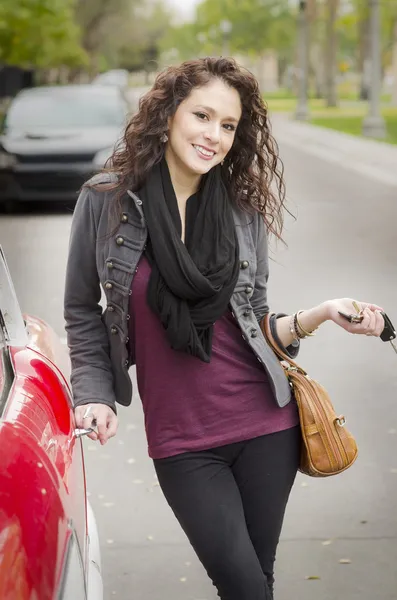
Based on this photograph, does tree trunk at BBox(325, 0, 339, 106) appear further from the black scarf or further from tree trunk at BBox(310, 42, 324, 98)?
the black scarf

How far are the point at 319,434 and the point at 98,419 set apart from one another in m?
0.56

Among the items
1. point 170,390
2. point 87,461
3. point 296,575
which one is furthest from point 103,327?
point 87,461

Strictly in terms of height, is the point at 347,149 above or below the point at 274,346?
below

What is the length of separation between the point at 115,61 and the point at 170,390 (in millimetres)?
135977

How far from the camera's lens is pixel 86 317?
317 centimetres

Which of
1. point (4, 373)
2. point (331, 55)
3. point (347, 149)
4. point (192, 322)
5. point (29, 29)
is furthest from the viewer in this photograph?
point (331, 55)

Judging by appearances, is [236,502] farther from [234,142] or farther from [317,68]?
[317,68]

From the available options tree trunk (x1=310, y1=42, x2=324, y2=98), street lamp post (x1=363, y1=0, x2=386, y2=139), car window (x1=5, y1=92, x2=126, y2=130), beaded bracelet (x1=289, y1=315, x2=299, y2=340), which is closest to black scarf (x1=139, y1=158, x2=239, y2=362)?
beaded bracelet (x1=289, y1=315, x2=299, y2=340)

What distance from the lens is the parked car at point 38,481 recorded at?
6.66 ft

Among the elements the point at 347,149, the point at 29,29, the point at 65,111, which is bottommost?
the point at 347,149

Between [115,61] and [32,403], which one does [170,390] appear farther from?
[115,61]

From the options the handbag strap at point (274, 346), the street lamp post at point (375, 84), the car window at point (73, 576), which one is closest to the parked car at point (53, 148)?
the handbag strap at point (274, 346)

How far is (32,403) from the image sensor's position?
2.70 m

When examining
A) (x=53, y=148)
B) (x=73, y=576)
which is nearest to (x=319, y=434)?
(x=73, y=576)
